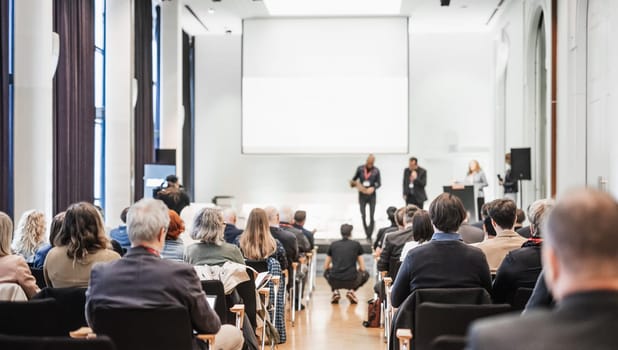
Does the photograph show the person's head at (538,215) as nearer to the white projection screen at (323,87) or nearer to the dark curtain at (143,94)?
the dark curtain at (143,94)

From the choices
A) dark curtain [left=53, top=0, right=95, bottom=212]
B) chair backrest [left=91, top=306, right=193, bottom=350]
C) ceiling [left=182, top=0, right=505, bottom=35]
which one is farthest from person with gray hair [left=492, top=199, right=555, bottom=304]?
ceiling [left=182, top=0, right=505, bottom=35]

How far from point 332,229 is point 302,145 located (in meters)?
2.16

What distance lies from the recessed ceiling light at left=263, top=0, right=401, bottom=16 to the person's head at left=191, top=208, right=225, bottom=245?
10.0 metres

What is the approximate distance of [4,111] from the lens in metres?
8.20

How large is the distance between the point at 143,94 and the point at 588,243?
12702 millimetres

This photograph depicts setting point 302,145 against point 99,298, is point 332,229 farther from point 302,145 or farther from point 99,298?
point 99,298

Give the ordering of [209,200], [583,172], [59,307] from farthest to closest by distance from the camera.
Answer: [209,200] → [583,172] → [59,307]

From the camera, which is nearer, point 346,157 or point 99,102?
point 99,102

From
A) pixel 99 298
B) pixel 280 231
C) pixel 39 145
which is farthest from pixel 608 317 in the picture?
pixel 39 145

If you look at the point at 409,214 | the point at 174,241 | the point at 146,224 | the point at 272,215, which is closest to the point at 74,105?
the point at 272,215

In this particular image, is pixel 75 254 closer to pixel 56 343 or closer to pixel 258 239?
pixel 56 343

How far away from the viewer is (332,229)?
16.4m

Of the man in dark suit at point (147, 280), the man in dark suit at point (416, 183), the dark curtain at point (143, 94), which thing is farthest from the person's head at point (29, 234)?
the man in dark suit at point (416, 183)

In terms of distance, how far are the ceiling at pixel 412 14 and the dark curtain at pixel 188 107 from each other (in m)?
0.43
